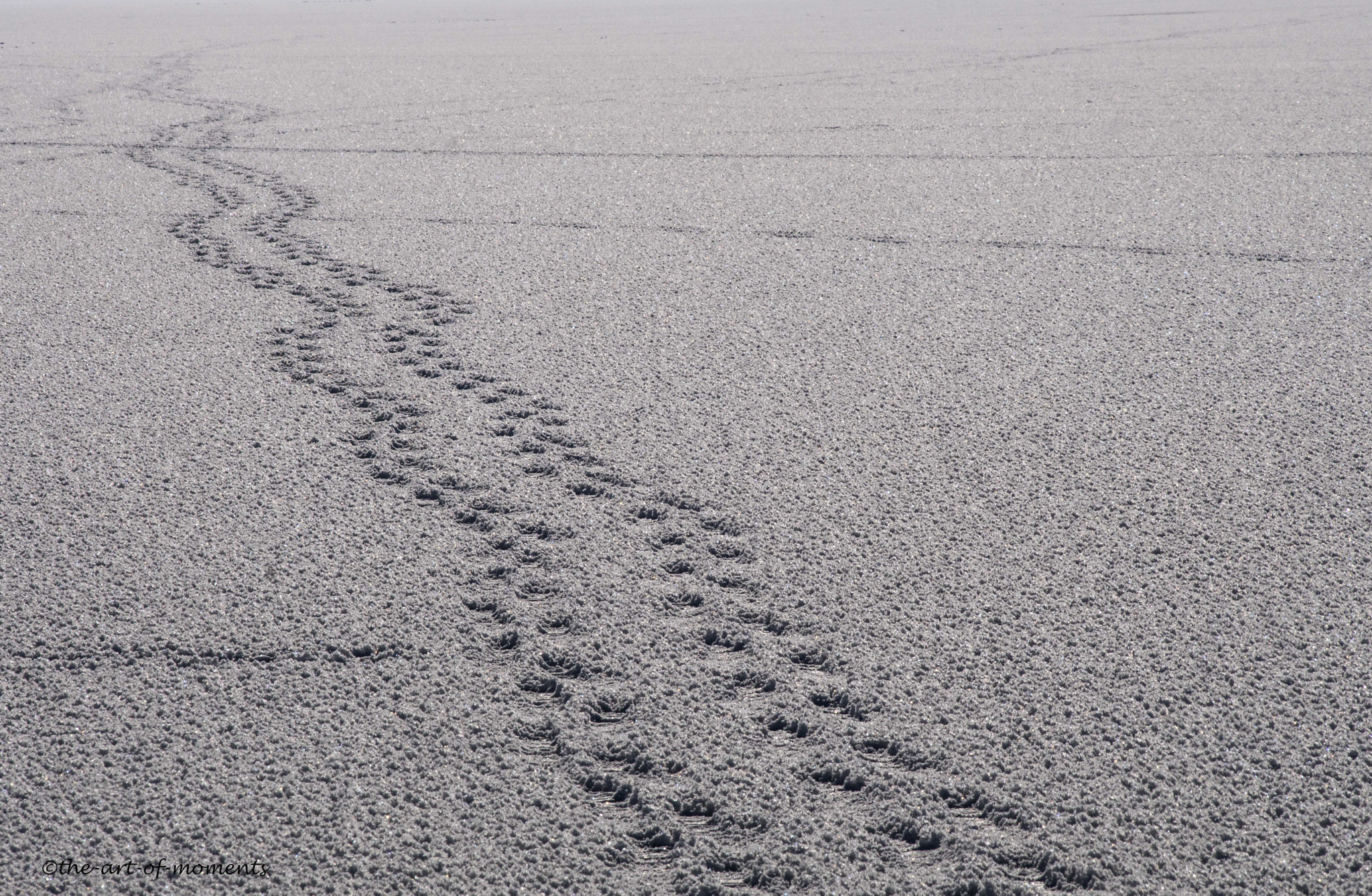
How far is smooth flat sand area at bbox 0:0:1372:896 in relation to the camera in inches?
64.1

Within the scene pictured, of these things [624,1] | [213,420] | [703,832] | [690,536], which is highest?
[624,1]

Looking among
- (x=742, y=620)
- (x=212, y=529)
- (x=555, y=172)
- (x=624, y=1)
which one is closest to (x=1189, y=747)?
(x=742, y=620)

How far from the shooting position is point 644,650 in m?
2.00

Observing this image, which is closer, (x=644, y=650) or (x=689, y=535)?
(x=644, y=650)

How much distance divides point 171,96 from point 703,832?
8.86m

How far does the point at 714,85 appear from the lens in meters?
9.70

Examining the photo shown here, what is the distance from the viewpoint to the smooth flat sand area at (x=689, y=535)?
163 centimetres

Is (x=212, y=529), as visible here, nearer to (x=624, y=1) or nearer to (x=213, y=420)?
(x=213, y=420)

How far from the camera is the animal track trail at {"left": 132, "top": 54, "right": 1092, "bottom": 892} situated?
1617mm

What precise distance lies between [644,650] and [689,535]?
0.41m

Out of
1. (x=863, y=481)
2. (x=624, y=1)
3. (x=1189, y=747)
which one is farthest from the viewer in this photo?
(x=624, y=1)

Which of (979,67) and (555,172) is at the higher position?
(979,67)

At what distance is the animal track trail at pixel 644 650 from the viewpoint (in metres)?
1.62

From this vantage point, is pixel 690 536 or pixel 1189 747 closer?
pixel 1189 747
